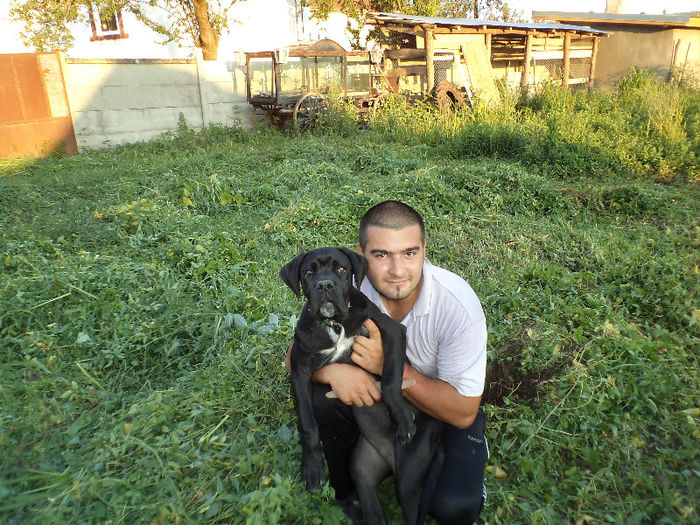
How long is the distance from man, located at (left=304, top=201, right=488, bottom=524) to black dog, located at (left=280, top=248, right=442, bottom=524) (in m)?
0.07

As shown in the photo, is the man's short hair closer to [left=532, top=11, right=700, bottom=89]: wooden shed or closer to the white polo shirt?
the white polo shirt

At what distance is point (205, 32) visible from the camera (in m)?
15.3

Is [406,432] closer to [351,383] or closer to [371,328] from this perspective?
[351,383]

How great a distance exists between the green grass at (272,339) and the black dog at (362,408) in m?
0.21

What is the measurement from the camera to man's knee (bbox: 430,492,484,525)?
2.35 metres

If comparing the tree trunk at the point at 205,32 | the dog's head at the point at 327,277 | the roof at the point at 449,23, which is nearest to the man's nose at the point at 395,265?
the dog's head at the point at 327,277

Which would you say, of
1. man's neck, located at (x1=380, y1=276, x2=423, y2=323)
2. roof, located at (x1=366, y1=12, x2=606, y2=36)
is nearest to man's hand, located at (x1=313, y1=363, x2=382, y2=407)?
man's neck, located at (x1=380, y1=276, x2=423, y2=323)

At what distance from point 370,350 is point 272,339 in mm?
1358

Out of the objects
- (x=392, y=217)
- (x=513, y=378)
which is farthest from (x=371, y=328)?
(x=513, y=378)

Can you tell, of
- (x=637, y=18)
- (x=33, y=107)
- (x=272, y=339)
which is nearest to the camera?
(x=272, y=339)

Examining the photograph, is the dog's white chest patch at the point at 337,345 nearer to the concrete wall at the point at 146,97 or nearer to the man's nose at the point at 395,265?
the man's nose at the point at 395,265

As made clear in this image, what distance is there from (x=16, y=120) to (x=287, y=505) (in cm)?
1122

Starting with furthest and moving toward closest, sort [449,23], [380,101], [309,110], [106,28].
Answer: [106,28], [380,101], [449,23], [309,110]

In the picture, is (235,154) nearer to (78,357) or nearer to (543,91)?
(78,357)
